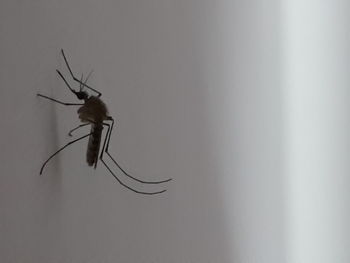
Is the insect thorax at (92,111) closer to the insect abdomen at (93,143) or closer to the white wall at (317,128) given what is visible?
the insect abdomen at (93,143)

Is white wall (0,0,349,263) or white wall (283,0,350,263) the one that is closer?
white wall (0,0,349,263)

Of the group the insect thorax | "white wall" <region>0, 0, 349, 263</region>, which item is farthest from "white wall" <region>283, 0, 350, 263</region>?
the insect thorax

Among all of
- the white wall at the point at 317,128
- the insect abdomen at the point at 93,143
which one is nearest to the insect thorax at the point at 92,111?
the insect abdomen at the point at 93,143

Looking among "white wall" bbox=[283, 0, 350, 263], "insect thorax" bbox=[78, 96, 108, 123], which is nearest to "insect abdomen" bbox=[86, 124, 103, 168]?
"insect thorax" bbox=[78, 96, 108, 123]

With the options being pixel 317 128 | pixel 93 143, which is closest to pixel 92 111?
pixel 93 143

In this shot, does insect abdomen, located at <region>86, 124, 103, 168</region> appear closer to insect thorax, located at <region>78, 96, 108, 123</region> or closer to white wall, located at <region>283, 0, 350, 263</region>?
insect thorax, located at <region>78, 96, 108, 123</region>

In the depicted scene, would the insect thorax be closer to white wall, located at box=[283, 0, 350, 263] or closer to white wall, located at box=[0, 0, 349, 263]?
white wall, located at box=[0, 0, 349, 263]

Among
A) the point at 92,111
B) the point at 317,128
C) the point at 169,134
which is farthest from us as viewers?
the point at 317,128

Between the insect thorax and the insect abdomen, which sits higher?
the insect thorax

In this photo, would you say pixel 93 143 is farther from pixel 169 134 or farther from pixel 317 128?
pixel 317 128
